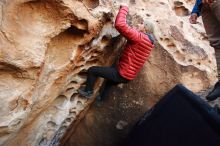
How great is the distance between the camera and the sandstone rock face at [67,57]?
3227 millimetres

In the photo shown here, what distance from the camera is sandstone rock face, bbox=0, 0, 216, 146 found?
3227 millimetres

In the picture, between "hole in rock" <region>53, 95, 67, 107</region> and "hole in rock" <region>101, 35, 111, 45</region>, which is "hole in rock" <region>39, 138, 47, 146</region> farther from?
"hole in rock" <region>101, 35, 111, 45</region>

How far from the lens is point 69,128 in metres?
4.46

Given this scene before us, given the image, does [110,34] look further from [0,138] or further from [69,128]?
[0,138]

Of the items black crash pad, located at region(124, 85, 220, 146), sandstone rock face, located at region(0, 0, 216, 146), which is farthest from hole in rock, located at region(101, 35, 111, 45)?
black crash pad, located at region(124, 85, 220, 146)

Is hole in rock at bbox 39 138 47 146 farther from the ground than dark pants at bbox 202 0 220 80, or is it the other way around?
dark pants at bbox 202 0 220 80

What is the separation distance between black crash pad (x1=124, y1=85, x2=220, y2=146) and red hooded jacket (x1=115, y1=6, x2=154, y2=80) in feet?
1.48

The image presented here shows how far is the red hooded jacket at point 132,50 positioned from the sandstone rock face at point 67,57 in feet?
0.73

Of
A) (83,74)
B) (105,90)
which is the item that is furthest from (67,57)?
(105,90)

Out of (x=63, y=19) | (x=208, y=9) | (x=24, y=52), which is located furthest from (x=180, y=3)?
(x=24, y=52)

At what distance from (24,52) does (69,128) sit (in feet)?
4.91

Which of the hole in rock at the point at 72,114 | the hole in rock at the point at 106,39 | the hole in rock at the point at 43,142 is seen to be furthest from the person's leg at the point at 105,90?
the hole in rock at the point at 43,142

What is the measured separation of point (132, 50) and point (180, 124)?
2.90 ft

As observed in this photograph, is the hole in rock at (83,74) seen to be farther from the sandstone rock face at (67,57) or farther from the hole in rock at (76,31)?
the hole in rock at (76,31)
